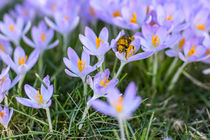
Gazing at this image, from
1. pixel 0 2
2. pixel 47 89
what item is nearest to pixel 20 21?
pixel 47 89

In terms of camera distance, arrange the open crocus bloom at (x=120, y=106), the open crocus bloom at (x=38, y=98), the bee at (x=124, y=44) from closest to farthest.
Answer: the open crocus bloom at (x=120, y=106)
the open crocus bloom at (x=38, y=98)
the bee at (x=124, y=44)

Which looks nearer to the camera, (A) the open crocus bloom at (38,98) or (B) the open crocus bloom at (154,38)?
(A) the open crocus bloom at (38,98)

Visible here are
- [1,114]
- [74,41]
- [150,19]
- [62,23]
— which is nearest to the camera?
[1,114]

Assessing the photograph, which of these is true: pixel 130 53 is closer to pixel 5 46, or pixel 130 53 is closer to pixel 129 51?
pixel 129 51

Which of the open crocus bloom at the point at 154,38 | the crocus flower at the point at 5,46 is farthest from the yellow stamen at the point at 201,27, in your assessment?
the crocus flower at the point at 5,46

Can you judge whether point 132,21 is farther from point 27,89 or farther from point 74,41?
point 27,89

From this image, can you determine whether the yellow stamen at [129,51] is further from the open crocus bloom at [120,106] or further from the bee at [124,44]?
the open crocus bloom at [120,106]

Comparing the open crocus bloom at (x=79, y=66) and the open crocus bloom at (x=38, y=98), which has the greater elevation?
the open crocus bloom at (x=79, y=66)

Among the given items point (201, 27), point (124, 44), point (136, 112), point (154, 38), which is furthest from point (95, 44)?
point (201, 27)
